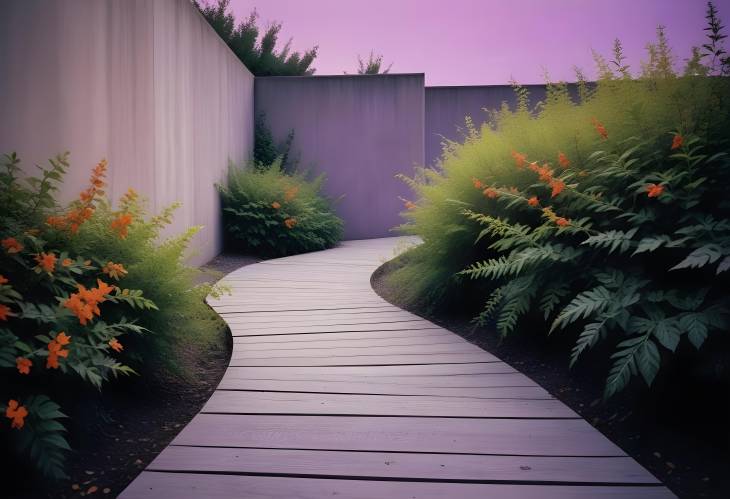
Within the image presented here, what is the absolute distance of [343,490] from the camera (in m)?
1.44

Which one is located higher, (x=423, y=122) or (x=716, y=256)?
(x=423, y=122)

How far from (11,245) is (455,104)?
8529 mm

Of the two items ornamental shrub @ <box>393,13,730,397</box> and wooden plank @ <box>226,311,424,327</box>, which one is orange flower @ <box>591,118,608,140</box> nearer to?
ornamental shrub @ <box>393,13,730,397</box>

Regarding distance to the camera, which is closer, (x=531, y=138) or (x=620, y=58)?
(x=620, y=58)

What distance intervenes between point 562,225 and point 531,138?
0.93 meters

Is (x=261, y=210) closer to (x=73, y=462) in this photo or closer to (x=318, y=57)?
(x=73, y=462)

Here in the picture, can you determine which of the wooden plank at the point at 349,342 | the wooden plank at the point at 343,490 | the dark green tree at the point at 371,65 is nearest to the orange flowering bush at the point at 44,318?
the wooden plank at the point at 343,490

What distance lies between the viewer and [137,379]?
2148mm

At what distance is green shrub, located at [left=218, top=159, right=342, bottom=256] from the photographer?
6.50 meters

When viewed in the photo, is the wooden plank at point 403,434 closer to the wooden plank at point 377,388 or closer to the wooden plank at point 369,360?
the wooden plank at point 377,388

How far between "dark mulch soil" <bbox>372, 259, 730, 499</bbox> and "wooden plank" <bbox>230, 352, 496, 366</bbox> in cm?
31

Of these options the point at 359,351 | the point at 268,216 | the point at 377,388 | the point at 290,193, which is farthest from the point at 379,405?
the point at 290,193

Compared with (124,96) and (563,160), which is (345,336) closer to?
(563,160)

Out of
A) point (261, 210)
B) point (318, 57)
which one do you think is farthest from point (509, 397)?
point (318, 57)
